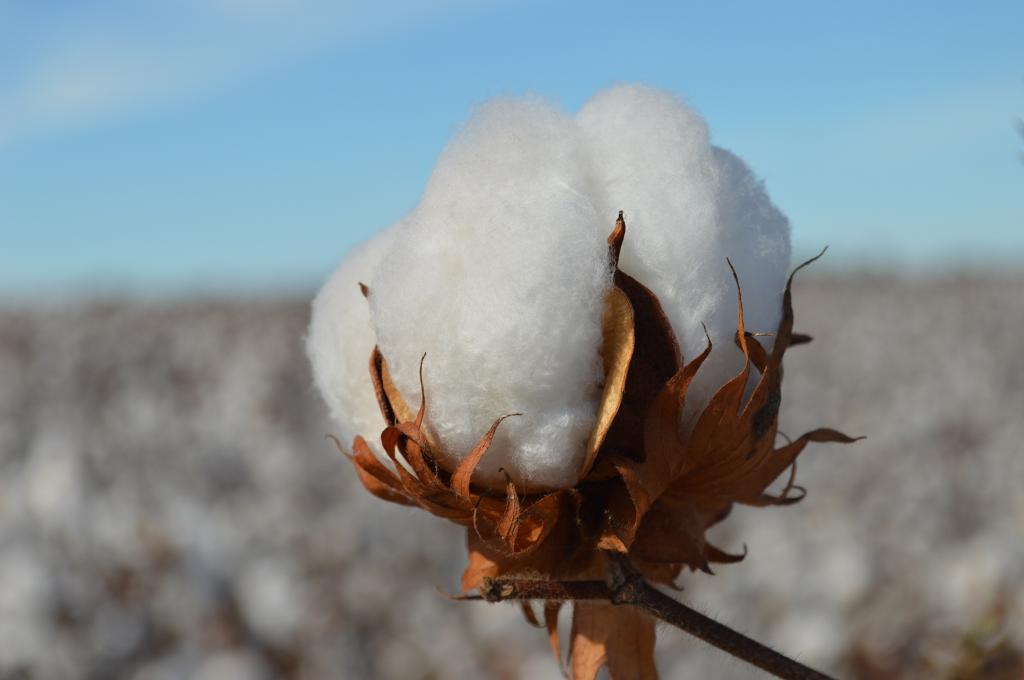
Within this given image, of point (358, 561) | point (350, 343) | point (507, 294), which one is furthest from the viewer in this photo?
point (358, 561)

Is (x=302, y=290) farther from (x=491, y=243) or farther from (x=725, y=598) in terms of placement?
(x=491, y=243)

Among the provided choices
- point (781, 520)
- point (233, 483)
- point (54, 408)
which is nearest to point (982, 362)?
point (781, 520)

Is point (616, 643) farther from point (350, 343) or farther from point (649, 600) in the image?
point (350, 343)

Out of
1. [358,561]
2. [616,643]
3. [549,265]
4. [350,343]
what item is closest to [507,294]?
[549,265]

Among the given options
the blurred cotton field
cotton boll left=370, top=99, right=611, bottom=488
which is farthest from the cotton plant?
the blurred cotton field

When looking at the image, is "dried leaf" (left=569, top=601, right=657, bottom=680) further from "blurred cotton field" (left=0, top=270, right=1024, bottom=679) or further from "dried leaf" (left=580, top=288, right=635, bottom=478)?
"dried leaf" (left=580, top=288, right=635, bottom=478)

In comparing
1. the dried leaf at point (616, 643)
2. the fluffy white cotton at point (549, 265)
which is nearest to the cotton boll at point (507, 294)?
the fluffy white cotton at point (549, 265)
